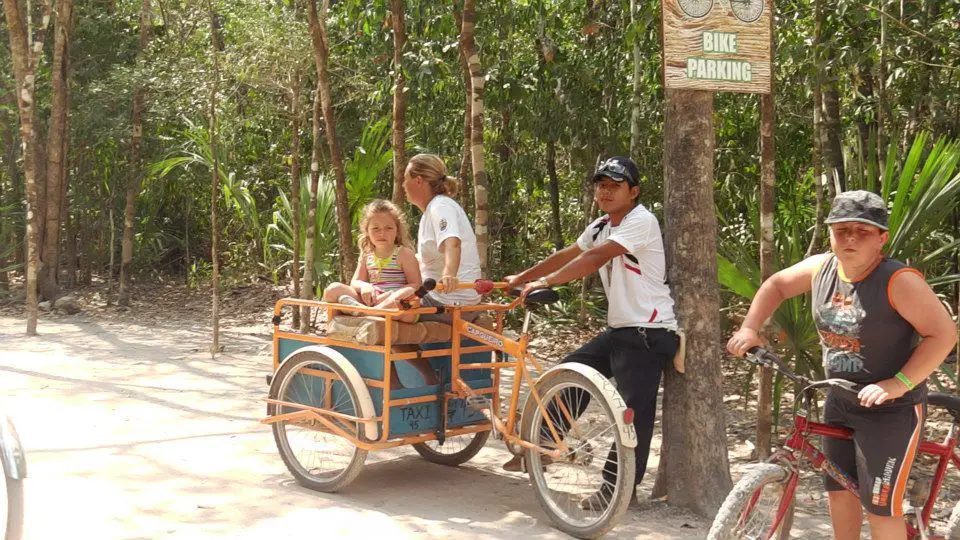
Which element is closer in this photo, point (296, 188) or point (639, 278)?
point (639, 278)

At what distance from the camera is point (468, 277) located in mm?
5996

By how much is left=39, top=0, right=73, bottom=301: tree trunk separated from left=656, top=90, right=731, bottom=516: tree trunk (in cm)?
1080

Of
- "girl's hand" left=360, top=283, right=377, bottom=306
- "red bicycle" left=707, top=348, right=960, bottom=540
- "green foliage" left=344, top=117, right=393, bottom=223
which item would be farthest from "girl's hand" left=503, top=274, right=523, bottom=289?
"green foliage" left=344, top=117, right=393, bottom=223

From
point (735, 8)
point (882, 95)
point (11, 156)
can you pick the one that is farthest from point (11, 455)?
point (11, 156)

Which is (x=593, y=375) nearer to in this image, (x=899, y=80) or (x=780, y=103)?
(x=899, y=80)

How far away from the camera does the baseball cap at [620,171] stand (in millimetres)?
5363

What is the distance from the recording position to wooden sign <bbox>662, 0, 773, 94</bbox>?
529 centimetres

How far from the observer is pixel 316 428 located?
586 centimetres

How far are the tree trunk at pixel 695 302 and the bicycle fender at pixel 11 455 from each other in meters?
3.13

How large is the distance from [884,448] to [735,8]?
2494 millimetres

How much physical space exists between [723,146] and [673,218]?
21.2ft

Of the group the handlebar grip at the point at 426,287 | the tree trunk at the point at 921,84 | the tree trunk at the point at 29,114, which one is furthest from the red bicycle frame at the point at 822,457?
the tree trunk at the point at 29,114

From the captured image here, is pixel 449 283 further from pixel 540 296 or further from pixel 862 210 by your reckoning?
pixel 862 210

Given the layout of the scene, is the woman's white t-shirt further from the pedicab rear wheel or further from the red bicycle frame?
the red bicycle frame
